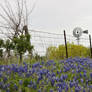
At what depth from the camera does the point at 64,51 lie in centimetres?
1166

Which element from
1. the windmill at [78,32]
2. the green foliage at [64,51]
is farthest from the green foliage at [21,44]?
the windmill at [78,32]

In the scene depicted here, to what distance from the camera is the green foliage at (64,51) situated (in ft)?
35.0

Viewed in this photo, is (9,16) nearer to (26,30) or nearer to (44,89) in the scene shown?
(26,30)

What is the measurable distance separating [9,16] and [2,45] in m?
4.30

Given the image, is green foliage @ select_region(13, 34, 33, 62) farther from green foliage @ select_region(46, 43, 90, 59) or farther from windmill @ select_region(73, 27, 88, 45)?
windmill @ select_region(73, 27, 88, 45)

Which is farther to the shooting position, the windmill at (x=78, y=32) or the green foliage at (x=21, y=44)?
the windmill at (x=78, y=32)

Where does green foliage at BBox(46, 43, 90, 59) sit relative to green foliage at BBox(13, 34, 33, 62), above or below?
below

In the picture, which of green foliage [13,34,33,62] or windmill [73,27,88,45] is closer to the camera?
green foliage [13,34,33,62]

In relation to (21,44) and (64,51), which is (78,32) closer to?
(64,51)

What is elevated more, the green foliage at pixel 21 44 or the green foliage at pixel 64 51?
the green foliage at pixel 21 44

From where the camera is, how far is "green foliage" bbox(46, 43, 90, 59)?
10664 millimetres

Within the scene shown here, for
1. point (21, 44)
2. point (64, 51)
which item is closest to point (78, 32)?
point (64, 51)

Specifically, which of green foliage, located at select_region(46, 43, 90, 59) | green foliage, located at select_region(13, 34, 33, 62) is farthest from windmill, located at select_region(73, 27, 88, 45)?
green foliage, located at select_region(13, 34, 33, 62)

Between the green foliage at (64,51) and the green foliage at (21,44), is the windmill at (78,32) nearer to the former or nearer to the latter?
the green foliage at (64,51)
